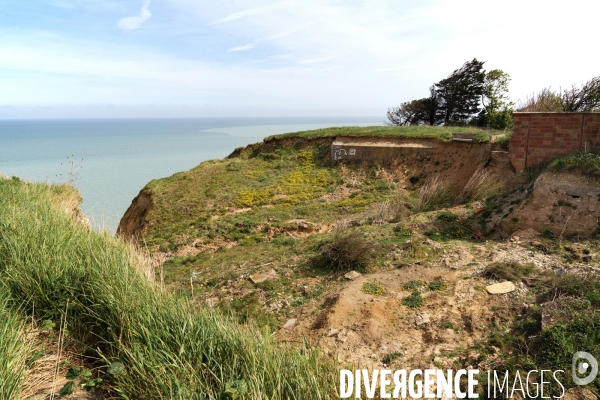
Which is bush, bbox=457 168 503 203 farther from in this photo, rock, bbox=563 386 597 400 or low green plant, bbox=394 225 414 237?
rock, bbox=563 386 597 400

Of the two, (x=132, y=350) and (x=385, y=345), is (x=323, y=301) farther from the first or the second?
(x=132, y=350)

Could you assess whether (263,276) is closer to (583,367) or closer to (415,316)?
(415,316)

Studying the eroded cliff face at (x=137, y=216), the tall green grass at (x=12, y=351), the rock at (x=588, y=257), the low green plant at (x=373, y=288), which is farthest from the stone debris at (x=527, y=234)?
the eroded cliff face at (x=137, y=216)

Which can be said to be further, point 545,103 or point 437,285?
point 545,103

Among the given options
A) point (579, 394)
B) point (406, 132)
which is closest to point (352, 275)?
point (579, 394)

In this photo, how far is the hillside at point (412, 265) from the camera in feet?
17.4

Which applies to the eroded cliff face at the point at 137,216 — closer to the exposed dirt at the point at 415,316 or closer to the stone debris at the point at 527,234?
the exposed dirt at the point at 415,316

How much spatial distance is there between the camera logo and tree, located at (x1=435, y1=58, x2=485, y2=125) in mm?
26836

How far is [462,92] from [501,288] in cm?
2670

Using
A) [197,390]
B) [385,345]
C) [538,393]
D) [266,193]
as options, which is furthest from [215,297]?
[266,193]

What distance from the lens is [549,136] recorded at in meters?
11.0

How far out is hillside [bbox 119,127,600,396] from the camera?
5289 millimetres

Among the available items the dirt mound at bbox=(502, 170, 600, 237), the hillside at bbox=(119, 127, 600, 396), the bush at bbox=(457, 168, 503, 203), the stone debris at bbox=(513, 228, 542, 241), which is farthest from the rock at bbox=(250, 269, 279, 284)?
the bush at bbox=(457, 168, 503, 203)

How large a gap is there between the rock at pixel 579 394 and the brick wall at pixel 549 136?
26.8 feet
